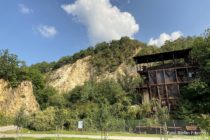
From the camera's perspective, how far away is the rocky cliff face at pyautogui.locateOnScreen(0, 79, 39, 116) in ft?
187

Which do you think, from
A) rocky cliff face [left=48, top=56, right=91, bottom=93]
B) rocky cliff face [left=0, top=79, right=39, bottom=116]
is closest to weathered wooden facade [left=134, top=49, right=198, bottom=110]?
rocky cliff face [left=48, top=56, right=91, bottom=93]

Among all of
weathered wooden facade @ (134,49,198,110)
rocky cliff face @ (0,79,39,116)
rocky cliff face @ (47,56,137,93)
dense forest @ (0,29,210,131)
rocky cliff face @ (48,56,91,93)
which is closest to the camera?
dense forest @ (0,29,210,131)

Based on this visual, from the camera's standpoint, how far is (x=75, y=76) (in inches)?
2859

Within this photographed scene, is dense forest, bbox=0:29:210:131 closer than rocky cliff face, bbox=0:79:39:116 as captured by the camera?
Yes

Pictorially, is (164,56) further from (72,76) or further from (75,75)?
(72,76)

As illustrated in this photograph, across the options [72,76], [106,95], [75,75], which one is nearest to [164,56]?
[106,95]

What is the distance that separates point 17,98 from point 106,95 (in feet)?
72.8

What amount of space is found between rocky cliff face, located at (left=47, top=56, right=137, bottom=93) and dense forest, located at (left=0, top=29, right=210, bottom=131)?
1856mm

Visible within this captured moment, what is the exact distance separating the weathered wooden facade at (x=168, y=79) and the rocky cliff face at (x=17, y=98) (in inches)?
1075

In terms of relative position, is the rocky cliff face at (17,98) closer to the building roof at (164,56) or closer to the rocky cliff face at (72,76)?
the rocky cliff face at (72,76)

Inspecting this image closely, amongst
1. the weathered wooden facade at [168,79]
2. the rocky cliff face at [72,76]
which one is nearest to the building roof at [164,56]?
the weathered wooden facade at [168,79]

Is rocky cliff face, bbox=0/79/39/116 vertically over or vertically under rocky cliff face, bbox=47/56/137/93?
under

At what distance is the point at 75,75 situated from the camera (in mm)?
72625

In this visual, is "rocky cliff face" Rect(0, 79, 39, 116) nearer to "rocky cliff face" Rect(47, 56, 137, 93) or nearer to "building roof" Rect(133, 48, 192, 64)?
"rocky cliff face" Rect(47, 56, 137, 93)
